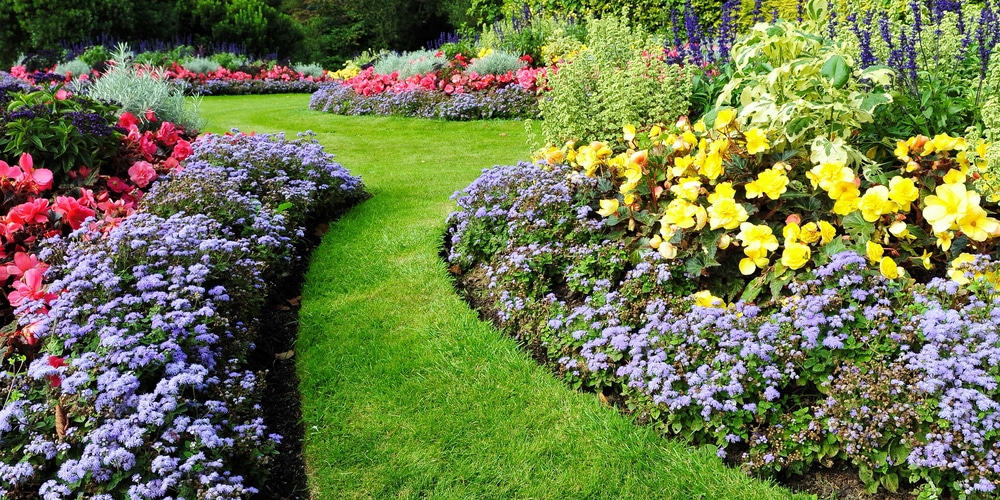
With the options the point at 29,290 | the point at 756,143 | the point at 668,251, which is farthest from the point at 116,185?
the point at 756,143

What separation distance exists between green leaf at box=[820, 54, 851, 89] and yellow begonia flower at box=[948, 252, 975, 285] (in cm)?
95

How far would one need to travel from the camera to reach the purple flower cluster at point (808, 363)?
2184mm

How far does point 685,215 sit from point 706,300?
1.44 feet

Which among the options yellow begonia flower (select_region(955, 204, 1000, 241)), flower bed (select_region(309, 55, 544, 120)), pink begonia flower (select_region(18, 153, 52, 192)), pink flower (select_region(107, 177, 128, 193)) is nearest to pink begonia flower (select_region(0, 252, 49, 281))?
pink begonia flower (select_region(18, 153, 52, 192))

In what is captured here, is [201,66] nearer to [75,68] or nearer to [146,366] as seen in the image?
[75,68]

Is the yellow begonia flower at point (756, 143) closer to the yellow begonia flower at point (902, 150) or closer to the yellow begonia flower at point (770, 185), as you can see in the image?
the yellow begonia flower at point (770, 185)

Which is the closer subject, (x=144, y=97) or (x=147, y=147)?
(x=147, y=147)

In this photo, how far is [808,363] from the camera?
2451mm

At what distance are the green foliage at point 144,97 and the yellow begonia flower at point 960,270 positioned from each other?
5.35 m

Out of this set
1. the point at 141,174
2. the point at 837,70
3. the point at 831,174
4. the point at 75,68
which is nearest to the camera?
the point at 831,174

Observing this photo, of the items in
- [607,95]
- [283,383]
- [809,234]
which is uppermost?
[607,95]

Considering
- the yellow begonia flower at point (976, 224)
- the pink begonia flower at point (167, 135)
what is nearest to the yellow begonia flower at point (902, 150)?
the yellow begonia flower at point (976, 224)

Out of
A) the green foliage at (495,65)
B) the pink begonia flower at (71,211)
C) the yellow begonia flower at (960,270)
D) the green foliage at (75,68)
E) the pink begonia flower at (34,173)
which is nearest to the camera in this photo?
the yellow begonia flower at (960,270)

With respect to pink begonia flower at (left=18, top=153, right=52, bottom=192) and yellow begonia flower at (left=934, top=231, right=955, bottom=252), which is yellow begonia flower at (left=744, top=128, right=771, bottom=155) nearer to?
yellow begonia flower at (left=934, top=231, right=955, bottom=252)
